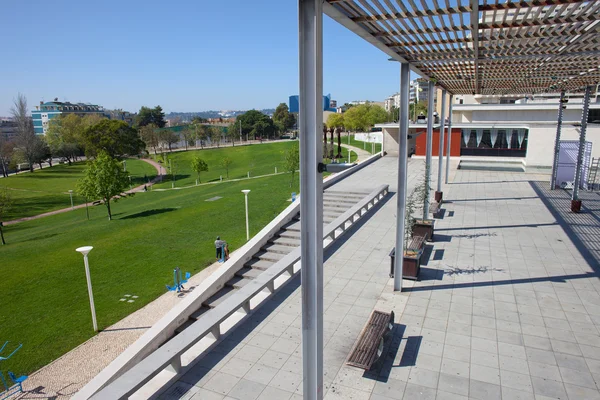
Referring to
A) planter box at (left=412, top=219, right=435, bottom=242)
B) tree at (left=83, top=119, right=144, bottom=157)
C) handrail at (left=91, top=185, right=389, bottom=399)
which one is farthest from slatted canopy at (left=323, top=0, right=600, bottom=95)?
tree at (left=83, top=119, right=144, bottom=157)

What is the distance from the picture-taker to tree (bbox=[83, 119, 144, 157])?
57125mm

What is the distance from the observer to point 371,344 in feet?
19.0

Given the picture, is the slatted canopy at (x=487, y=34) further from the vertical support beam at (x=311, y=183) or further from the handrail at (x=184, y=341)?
the handrail at (x=184, y=341)

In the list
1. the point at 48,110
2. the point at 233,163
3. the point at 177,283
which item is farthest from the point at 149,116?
the point at 177,283

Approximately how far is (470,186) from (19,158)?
65.6m

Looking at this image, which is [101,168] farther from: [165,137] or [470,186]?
[165,137]

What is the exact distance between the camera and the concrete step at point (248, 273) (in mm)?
12328

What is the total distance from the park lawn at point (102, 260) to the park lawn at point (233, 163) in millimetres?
16451

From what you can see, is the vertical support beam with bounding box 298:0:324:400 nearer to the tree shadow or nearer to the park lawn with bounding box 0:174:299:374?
the park lawn with bounding box 0:174:299:374

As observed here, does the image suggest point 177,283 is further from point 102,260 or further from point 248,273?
point 102,260

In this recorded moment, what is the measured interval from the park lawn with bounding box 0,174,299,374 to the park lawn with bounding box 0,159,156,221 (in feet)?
23.1

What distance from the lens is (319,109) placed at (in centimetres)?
360

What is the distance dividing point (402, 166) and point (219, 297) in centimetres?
653

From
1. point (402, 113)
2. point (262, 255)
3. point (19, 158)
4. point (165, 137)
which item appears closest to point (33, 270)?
point (262, 255)
